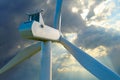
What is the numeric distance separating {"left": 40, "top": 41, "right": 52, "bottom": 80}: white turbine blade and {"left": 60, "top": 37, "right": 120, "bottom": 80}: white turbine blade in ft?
17.8

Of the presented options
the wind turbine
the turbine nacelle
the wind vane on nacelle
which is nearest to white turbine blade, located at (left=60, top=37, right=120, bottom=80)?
the wind turbine

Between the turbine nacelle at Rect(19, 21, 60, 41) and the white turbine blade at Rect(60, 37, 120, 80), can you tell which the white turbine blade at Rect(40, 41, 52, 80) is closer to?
the turbine nacelle at Rect(19, 21, 60, 41)

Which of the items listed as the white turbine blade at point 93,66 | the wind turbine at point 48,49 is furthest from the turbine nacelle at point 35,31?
the white turbine blade at point 93,66

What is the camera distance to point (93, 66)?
5081cm

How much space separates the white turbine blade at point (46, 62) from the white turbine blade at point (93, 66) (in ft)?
17.8

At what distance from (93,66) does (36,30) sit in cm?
1321

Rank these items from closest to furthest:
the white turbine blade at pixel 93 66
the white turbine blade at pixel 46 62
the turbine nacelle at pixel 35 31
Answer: the turbine nacelle at pixel 35 31 → the white turbine blade at pixel 93 66 → the white turbine blade at pixel 46 62

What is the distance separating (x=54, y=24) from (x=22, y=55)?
1050 centimetres

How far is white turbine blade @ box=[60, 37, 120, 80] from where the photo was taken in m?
48.4

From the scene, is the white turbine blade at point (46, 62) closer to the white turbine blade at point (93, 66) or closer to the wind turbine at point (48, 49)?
the wind turbine at point (48, 49)

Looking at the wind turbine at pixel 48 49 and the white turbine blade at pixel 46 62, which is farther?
the white turbine blade at pixel 46 62

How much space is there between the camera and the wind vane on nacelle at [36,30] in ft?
149

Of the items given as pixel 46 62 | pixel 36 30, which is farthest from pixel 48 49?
pixel 36 30

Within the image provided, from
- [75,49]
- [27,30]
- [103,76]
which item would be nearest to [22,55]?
[75,49]
